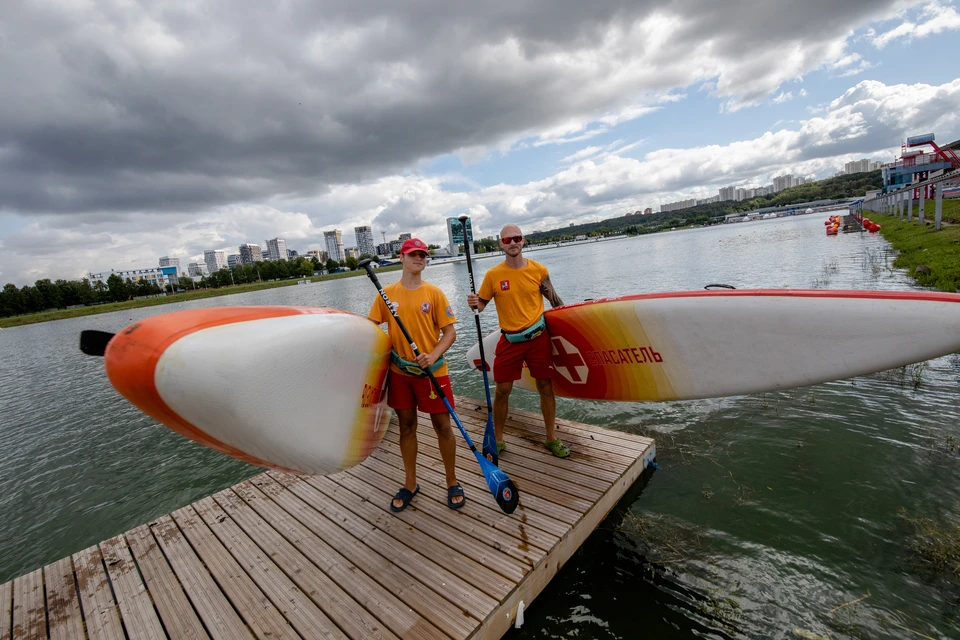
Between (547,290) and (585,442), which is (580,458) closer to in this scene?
(585,442)

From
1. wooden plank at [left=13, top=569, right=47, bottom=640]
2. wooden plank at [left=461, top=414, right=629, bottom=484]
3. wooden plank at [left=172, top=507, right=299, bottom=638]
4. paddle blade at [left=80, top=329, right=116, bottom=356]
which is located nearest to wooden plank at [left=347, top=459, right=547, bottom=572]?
wooden plank at [left=461, top=414, right=629, bottom=484]

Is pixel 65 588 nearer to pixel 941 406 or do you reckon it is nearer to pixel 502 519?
pixel 502 519

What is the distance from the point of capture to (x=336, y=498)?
13.9 ft

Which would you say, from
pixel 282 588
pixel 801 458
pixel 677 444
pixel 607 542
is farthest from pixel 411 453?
pixel 801 458

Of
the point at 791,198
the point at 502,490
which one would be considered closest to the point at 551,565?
the point at 502,490

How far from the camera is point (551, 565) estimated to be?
322 cm

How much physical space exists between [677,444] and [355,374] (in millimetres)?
4343

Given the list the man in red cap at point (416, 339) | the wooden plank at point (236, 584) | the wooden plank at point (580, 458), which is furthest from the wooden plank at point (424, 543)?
the wooden plank at point (580, 458)

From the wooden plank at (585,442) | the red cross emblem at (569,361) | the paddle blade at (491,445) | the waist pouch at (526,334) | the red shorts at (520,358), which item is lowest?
the wooden plank at (585,442)

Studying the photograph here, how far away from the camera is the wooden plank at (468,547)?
2951 mm

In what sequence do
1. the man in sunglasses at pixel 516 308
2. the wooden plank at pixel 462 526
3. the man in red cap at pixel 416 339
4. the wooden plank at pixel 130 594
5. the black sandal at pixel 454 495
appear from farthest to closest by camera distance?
the man in sunglasses at pixel 516 308
the black sandal at pixel 454 495
the man in red cap at pixel 416 339
the wooden plank at pixel 462 526
the wooden plank at pixel 130 594

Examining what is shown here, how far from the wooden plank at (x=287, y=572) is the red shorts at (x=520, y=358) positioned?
2.14 meters

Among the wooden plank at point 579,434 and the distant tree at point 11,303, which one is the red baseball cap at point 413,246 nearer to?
the wooden plank at point 579,434

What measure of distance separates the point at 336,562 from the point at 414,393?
1444 millimetres
